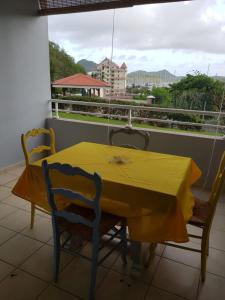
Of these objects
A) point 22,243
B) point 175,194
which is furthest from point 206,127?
point 22,243

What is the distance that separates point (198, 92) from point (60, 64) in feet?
7.54

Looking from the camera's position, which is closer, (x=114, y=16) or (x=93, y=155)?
(x=93, y=155)

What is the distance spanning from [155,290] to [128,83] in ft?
8.56

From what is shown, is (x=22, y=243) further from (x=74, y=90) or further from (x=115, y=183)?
(x=74, y=90)

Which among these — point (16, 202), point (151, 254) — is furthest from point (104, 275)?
point (16, 202)

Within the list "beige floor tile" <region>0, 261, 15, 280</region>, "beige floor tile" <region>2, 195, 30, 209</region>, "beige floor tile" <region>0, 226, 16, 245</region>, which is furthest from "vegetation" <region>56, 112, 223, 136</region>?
"beige floor tile" <region>0, 261, 15, 280</region>

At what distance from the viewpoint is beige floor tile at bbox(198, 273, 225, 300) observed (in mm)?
1510

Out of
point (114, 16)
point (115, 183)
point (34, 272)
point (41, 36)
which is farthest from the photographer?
point (41, 36)

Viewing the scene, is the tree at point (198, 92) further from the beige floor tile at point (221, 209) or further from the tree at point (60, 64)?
the tree at point (60, 64)

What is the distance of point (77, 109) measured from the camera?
12.9ft

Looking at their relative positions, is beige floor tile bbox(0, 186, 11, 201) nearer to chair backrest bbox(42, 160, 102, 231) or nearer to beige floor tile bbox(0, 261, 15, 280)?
beige floor tile bbox(0, 261, 15, 280)

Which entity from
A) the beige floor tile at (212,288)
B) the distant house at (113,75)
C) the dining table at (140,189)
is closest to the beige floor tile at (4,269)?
the dining table at (140,189)

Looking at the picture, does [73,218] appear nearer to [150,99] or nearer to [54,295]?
[54,295]

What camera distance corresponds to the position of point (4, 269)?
168 centimetres
